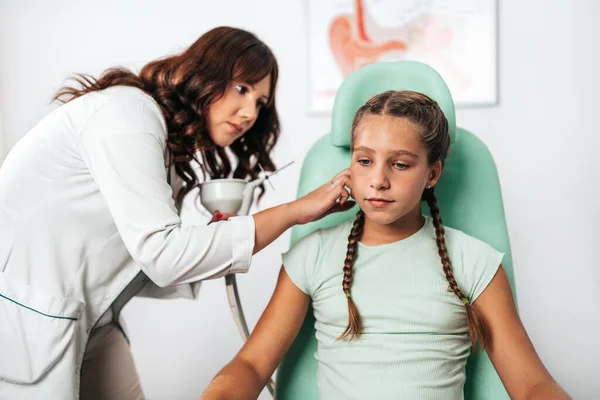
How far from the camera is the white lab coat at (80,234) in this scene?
1118mm

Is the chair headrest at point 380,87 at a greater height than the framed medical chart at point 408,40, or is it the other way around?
the framed medical chart at point 408,40

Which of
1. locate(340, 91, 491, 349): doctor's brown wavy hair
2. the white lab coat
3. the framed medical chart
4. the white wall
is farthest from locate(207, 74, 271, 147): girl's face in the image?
the framed medical chart

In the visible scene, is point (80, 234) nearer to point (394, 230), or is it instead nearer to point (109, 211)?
point (109, 211)

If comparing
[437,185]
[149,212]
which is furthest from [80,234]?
[437,185]

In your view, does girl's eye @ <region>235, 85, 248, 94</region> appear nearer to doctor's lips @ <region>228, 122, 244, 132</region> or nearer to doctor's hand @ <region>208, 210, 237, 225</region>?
doctor's lips @ <region>228, 122, 244, 132</region>

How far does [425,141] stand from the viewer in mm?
Result: 1146

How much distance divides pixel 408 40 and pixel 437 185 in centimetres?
93

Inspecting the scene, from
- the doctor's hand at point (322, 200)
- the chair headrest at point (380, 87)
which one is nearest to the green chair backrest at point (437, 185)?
the chair headrest at point (380, 87)

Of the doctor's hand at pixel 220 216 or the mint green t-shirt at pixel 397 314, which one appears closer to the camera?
the mint green t-shirt at pixel 397 314

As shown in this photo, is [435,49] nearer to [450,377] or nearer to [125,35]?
[125,35]

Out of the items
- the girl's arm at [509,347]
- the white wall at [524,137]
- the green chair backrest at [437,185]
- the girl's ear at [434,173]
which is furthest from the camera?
the white wall at [524,137]

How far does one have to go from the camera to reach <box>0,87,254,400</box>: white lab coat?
3.67ft

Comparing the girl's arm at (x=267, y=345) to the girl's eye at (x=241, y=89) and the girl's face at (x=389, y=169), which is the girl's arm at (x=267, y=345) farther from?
the girl's eye at (x=241, y=89)

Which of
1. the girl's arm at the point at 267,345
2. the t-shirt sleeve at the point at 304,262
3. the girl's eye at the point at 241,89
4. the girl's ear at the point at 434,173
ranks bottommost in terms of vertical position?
the girl's arm at the point at 267,345
